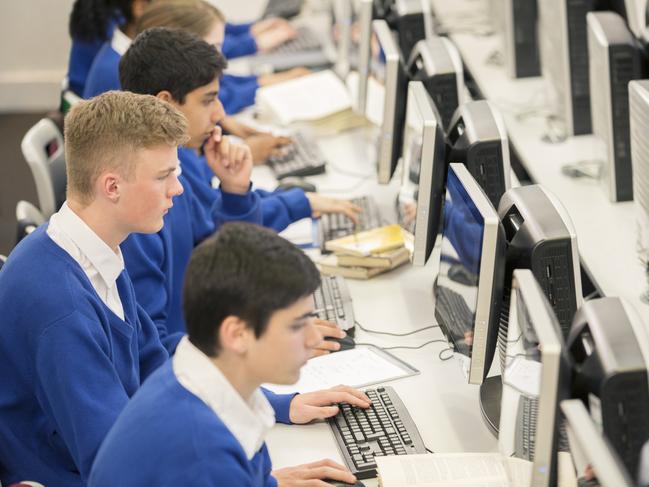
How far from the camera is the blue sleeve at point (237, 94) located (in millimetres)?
4281

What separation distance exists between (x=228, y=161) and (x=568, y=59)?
3.88 feet

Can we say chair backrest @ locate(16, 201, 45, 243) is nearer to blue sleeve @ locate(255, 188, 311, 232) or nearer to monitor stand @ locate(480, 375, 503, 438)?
blue sleeve @ locate(255, 188, 311, 232)

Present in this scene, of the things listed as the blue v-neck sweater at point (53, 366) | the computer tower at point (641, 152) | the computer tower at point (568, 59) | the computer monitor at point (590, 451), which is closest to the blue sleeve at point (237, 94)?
the computer tower at point (568, 59)

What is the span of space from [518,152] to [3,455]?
214cm

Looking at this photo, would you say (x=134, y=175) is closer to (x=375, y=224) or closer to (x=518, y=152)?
(x=375, y=224)

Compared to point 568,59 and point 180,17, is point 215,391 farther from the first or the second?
point 568,59

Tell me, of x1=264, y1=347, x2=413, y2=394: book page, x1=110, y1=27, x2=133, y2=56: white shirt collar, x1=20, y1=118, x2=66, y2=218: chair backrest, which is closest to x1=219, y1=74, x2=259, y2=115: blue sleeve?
x1=110, y1=27, x2=133, y2=56: white shirt collar

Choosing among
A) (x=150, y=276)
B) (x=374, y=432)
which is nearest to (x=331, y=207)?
(x=150, y=276)

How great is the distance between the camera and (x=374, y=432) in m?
2.19

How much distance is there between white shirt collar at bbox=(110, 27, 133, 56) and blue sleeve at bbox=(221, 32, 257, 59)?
3.47 feet

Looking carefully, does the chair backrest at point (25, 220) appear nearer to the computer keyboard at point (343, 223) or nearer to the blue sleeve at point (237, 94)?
the computer keyboard at point (343, 223)

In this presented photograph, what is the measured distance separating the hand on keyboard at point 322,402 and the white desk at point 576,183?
66cm

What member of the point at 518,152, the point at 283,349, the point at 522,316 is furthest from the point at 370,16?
the point at 283,349

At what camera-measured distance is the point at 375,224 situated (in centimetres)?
320
